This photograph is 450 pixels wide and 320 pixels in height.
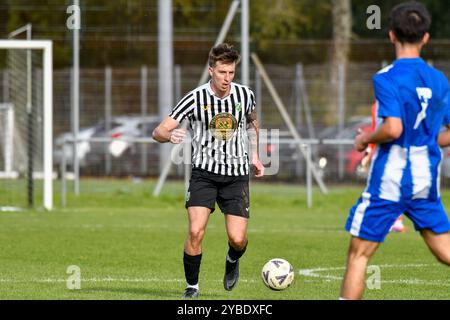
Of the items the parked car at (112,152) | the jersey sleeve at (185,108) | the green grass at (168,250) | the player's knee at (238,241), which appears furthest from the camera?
the parked car at (112,152)

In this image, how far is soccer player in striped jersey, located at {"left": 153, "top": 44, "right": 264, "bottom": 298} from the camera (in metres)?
9.28

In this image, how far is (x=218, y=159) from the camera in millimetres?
9453

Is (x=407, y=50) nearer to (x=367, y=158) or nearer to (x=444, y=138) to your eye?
(x=444, y=138)

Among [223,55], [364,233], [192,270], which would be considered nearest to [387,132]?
[364,233]

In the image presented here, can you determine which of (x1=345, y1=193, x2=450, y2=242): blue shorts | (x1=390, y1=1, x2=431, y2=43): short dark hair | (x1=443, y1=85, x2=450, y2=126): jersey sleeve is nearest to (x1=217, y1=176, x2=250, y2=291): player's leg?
(x1=345, y1=193, x2=450, y2=242): blue shorts

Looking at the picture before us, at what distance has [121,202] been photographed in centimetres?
2181

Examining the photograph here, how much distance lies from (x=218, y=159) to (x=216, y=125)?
0.28m

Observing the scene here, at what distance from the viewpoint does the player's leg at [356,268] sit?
6938 millimetres

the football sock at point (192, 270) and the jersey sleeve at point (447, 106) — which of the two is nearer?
the jersey sleeve at point (447, 106)

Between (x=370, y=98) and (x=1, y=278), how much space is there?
17.1m

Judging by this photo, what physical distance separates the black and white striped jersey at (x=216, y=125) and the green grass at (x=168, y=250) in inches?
42.5

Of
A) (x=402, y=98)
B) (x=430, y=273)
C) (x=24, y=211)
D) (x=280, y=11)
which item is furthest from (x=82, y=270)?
(x=280, y=11)

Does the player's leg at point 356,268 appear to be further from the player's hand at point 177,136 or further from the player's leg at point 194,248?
the player's leg at point 194,248

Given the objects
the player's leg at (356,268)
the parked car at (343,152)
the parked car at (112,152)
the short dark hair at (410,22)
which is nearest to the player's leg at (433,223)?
the player's leg at (356,268)
